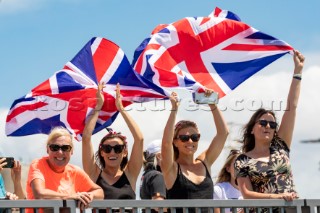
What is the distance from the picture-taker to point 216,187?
9773 mm

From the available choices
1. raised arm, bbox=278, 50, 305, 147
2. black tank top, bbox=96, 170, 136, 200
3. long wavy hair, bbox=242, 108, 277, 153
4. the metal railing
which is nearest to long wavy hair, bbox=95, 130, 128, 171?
black tank top, bbox=96, 170, 136, 200

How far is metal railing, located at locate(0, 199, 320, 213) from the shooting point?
7.00 meters

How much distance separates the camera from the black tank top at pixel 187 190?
27.6ft

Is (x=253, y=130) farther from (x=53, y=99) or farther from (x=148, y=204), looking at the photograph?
(x=53, y=99)

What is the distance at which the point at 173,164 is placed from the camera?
850 centimetres

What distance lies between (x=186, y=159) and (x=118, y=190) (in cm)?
82

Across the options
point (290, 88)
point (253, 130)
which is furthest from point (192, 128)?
point (290, 88)

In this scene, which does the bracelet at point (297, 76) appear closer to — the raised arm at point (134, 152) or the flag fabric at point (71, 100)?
the flag fabric at point (71, 100)

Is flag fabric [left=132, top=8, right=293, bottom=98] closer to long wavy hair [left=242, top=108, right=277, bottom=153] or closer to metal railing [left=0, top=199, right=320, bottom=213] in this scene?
long wavy hair [left=242, top=108, right=277, bottom=153]

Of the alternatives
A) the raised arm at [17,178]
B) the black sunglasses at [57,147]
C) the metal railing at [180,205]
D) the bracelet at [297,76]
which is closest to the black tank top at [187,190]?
the metal railing at [180,205]

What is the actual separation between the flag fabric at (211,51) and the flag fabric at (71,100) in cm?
29

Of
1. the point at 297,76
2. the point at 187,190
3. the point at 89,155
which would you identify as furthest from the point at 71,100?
the point at 297,76

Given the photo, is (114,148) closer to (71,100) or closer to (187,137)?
(187,137)

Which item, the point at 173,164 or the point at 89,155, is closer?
the point at 173,164
